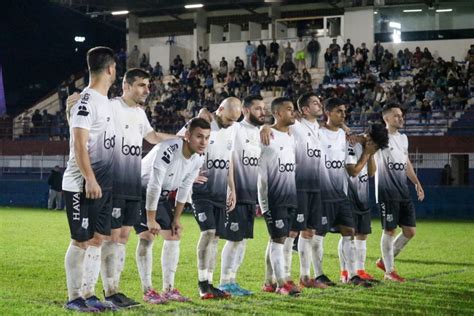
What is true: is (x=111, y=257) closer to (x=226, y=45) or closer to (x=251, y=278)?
(x=251, y=278)

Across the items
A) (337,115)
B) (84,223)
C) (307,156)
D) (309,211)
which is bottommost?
(309,211)

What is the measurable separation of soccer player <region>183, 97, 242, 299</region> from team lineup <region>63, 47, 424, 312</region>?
0.05ft

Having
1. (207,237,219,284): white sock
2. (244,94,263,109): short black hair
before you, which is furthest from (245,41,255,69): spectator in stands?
(207,237,219,284): white sock

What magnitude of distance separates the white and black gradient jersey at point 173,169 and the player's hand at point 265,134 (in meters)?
1.06

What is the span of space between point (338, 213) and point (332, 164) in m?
0.76

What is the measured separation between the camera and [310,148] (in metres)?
12.6

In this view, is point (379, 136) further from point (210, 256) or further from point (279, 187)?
point (210, 256)

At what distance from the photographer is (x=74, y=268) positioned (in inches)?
368

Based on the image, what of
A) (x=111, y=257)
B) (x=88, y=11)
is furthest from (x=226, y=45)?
(x=111, y=257)

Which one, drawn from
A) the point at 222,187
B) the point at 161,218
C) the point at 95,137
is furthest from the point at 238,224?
the point at 95,137

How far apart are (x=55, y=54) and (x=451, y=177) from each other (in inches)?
1363

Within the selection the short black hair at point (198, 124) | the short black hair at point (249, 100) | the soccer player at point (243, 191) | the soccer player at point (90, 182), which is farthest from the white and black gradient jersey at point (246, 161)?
the soccer player at point (90, 182)

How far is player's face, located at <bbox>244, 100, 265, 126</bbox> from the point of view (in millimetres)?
11914

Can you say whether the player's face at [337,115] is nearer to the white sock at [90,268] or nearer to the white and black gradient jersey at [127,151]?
the white and black gradient jersey at [127,151]
